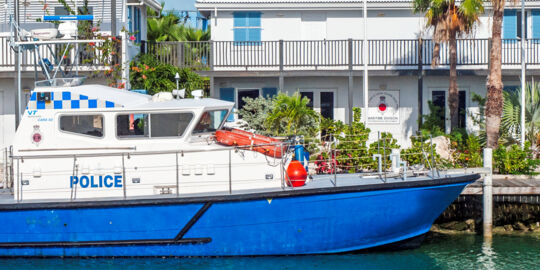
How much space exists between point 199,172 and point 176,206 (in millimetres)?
795

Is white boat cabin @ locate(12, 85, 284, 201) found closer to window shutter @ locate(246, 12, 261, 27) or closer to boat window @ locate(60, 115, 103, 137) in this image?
boat window @ locate(60, 115, 103, 137)

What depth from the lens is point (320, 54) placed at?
25.1 metres

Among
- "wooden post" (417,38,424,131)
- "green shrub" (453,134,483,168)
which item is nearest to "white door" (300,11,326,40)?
"wooden post" (417,38,424,131)

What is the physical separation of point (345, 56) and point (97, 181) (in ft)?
41.5

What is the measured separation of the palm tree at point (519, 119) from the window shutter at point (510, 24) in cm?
438

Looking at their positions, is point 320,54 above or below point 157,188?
above

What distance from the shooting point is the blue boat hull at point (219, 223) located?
13.7m

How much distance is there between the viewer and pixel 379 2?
2523cm

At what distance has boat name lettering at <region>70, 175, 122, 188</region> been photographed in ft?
45.9

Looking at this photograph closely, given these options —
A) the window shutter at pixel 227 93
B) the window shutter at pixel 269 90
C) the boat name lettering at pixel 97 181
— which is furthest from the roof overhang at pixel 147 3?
the boat name lettering at pixel 97 181

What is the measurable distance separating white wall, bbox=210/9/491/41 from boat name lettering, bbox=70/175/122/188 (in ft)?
40.7

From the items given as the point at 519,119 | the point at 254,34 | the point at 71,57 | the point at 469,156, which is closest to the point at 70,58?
the point at 71,57

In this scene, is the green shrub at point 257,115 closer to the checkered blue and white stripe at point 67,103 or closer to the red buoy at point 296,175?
the red buoy at point 296,175

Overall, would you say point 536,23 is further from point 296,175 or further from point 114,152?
point 114,152
